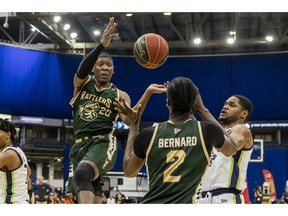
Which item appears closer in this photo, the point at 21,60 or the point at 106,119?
the point at 106,119

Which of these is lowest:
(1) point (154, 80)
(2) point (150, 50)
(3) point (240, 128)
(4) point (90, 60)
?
(3) point (240, 128)

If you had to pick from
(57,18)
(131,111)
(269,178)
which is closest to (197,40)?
(57,18)

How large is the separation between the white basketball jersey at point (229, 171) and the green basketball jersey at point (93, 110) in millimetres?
1336

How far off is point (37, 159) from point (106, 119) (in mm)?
30897

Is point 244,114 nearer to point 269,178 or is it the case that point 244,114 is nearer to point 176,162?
point 176,162

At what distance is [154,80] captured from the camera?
24000mm

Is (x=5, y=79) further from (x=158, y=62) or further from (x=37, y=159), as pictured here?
(x=158, y=62)

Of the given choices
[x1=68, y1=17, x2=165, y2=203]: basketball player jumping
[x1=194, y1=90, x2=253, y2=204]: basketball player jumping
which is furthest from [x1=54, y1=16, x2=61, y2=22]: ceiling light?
[x1=194, y1=90, x2=253, y2=204]: basketball player jumping

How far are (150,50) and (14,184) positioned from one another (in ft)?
7.23

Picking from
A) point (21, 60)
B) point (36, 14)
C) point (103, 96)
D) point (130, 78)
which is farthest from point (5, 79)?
point (103, 96)

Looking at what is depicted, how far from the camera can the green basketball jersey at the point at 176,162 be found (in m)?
3.10

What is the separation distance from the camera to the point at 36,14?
2184 centimetres

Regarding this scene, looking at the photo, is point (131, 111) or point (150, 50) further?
point (150, 50)

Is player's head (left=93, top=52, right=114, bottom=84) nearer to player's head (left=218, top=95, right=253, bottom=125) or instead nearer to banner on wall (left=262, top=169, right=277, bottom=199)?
player's head (left=218, top=95, right=253, bottom=125)
